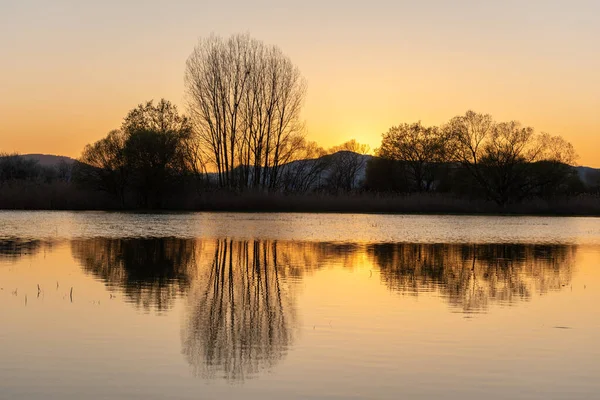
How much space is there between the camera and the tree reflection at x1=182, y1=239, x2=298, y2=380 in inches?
297

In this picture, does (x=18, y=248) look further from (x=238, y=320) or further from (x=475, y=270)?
(x=475, y=270)

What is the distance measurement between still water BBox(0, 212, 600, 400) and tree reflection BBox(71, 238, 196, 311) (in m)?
0.06

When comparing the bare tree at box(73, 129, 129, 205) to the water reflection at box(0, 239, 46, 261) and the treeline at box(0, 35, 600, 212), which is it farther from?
the water reflection at box(0, 239, 46, 261)

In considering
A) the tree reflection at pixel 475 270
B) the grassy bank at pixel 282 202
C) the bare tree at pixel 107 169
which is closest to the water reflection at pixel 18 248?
the tree reflection at pixel 475 270

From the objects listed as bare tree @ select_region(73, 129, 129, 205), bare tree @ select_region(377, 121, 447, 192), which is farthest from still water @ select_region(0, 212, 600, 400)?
bare tree @ select_region(377, 121, 447, 192)

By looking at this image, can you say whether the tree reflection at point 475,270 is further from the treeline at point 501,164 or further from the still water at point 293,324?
the treeline at point 501,164

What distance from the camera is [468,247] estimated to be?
930 inches

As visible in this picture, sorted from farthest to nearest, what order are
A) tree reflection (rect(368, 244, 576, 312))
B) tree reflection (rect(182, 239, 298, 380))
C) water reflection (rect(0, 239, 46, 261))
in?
water reflection (rect(0, 239, 46, 261)) → tree reflection (rect(368, 244, 576, 312)) → tree reflection (rect(182, 239, 298, 380))

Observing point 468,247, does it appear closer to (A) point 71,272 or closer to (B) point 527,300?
(B) point 527,300

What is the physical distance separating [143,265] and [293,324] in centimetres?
759

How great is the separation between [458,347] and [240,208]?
4051 cm

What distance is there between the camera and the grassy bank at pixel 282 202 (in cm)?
4759

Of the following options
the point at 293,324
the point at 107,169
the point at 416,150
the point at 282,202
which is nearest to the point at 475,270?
the point at 293,324

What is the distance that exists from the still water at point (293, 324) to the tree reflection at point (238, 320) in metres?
0.03
